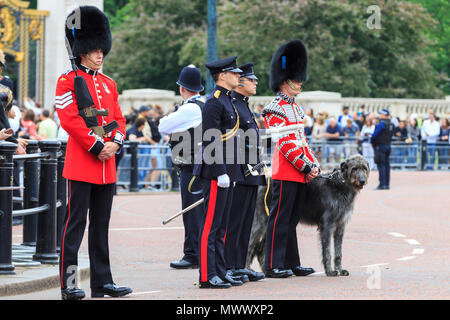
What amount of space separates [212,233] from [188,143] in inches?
69.1

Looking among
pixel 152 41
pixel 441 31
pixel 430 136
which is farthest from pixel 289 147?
pixel 441 31

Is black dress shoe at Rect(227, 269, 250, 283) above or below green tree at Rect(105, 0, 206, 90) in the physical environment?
below

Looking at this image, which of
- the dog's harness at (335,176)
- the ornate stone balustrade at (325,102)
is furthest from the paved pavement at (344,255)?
the ornate stone balustrade at (325,102)

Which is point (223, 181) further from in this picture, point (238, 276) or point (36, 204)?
point (36, 204)

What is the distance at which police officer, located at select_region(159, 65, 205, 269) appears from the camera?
11.0 meters

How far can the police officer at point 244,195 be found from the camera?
9852mm

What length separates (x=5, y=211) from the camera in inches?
385

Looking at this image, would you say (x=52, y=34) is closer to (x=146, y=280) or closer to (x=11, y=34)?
(x=11, y=34)

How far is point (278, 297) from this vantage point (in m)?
8.88

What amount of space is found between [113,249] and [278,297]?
470cm

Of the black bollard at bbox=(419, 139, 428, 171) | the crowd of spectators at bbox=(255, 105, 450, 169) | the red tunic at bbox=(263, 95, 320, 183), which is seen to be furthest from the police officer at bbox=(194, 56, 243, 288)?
the black bollard at bbox=(419, 139, 428, 171)

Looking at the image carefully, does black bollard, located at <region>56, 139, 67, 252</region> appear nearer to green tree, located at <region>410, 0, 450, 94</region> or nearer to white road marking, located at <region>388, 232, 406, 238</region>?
white road marking, located at <region>388, 232, 406, 238</region>

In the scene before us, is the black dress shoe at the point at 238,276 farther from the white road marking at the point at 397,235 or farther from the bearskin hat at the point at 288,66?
the white road marking at the point at 397,235
